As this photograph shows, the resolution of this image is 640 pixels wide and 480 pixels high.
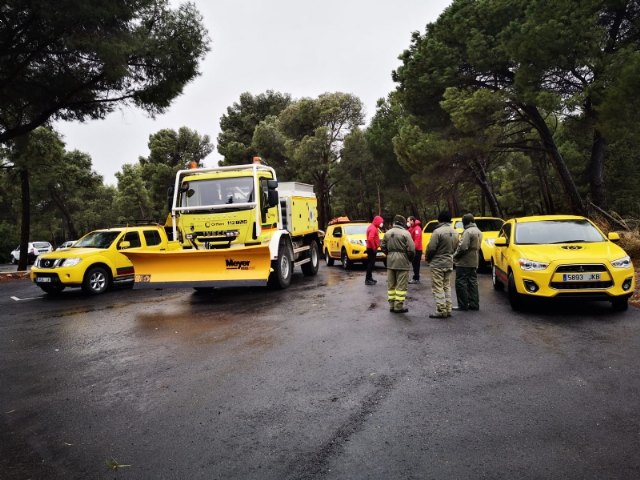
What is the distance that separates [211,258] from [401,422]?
6883 millimetres

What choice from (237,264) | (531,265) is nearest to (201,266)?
(237,264)

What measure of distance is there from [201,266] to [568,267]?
709 centimetres

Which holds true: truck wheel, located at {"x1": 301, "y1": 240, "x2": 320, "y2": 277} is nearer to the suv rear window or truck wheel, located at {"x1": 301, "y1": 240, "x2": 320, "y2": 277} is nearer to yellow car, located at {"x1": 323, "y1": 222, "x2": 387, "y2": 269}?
→ yellow car, located at {"x1": 323, "y1": 222, "x2": 387, "y2": 269}

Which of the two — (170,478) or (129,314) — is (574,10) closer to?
(129,314)

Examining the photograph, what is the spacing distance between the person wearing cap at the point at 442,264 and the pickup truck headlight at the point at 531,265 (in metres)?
1.12

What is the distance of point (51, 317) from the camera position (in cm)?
905

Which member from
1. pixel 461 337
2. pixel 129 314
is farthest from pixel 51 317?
pixel 461 337

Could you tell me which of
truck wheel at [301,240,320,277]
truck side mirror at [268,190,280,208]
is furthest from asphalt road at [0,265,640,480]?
truck wheel at [301,240,320,277]

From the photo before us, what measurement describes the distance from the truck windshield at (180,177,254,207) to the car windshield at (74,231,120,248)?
367cm

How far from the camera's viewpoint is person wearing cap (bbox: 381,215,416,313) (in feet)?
25.4

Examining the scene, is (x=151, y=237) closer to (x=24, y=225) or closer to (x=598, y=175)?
(x=24, y=225)

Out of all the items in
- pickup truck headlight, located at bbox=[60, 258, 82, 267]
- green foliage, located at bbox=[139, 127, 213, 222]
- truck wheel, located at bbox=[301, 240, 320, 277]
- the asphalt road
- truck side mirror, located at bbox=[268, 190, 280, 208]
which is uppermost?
green foliage, located at bbox=[139, 127, 213, 222]

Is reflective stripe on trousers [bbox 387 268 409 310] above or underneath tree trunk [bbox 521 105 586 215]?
underneath

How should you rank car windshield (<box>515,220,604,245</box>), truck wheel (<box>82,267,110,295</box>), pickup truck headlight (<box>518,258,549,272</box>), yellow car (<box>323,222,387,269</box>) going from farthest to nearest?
yellow car (<box>323,222,387,269</box>), truck wheel (<box>82,267,110,295</box>), car windshield (<box>515,220,604,245</box>), pickup truck headlight (<box>518,258,549,272</box>)
